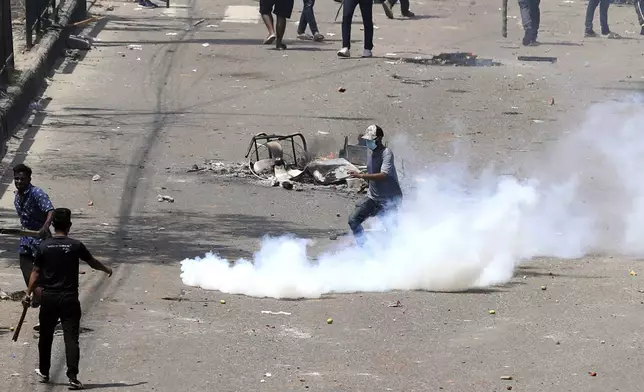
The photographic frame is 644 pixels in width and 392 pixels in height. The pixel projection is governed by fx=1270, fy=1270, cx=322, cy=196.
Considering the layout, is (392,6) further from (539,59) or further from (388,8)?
(539,59)

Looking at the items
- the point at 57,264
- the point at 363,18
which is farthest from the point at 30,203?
the point at 363,18

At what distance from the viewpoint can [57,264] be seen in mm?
7312

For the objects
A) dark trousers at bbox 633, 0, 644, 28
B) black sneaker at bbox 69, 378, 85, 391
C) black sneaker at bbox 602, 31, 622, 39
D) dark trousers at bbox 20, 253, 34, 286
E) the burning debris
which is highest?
dark trousers at bbox 20, 253, 34, 286

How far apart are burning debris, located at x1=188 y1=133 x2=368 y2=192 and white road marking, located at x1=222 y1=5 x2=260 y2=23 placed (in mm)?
9692

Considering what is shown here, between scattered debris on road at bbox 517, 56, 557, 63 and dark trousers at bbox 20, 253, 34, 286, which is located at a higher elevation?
dark trousers at bbox 20, 253, 34, 286

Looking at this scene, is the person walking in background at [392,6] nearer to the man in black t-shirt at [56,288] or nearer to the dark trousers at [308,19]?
the dark trousers at [308,19]

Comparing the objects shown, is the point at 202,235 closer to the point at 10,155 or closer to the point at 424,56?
the point at 10,155

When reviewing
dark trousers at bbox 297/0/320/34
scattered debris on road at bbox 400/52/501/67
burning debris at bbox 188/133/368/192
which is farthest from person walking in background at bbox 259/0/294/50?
burning debris at bbox 188/133/368/192

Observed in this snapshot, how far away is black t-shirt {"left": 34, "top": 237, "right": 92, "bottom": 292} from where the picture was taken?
732cm

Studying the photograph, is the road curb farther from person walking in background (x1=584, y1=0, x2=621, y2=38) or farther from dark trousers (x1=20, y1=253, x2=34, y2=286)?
person walking in background (x1=584, y1=0, x2=621, y2=38)

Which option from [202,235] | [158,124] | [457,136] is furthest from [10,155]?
[457,136]

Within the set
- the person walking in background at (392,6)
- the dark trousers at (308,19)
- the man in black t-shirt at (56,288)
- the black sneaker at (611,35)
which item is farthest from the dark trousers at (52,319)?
the black sneaker at (611,35)

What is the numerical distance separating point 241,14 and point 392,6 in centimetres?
312

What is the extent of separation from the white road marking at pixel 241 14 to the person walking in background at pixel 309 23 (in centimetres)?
192
